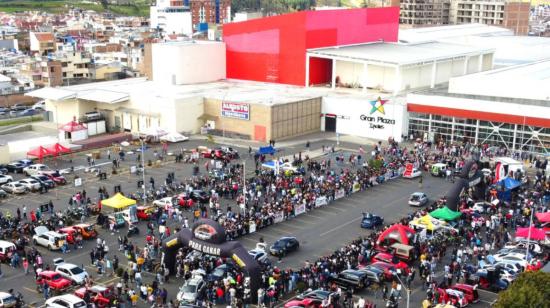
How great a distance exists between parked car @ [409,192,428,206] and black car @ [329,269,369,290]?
39.2ft

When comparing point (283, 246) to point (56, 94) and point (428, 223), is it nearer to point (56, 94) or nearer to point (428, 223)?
point (428, 223)

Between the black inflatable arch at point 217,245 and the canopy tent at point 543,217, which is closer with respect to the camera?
the black inflatable arch at point 217,245

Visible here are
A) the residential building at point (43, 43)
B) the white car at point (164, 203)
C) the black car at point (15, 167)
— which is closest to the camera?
the white car at point (164, 203)

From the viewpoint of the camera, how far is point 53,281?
26656 mm

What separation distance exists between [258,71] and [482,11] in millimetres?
91526

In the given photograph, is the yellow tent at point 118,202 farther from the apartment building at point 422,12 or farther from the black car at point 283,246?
the apartment building at point 422,12

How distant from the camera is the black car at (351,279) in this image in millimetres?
26156

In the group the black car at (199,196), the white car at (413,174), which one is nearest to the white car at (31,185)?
the black car at (199,196)

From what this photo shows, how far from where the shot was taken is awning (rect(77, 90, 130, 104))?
59350mm

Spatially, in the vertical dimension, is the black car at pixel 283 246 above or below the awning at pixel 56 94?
below

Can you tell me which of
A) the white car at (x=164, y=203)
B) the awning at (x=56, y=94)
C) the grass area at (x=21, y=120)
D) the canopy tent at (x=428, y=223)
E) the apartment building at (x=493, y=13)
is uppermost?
the apartment building at (x=493, y=13)

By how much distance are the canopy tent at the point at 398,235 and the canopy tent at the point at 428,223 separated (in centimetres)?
229

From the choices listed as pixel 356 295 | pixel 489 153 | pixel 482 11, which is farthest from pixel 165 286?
pixel 482 11

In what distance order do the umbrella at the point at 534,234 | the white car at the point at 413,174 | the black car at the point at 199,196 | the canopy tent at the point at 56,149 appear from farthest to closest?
1. the canopy tent at the point at 56,149
2. the white car at the point at 413,174
3. the black car at the point at 199,196
4. the umbrella at the point at 534,234
